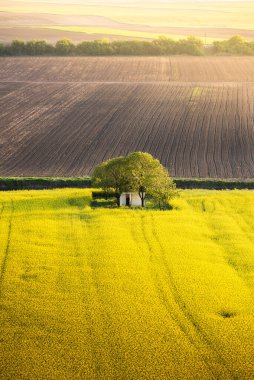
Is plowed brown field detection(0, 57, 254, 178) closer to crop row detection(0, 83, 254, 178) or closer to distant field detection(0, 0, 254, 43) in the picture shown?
crop row detection(0, 83, 254, 178)

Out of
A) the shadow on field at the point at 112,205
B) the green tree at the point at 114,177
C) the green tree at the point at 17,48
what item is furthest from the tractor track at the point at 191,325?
the green tree at the point at 17,48

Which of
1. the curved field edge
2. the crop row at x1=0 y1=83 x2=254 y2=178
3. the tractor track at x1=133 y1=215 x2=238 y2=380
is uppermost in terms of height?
the tractor track at x1=133 y1=215 x2=238 y2=380

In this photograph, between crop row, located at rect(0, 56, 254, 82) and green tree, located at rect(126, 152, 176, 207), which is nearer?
green tree, located at rect(126, 152, 176, 207)

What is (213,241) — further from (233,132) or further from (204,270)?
(233,132)

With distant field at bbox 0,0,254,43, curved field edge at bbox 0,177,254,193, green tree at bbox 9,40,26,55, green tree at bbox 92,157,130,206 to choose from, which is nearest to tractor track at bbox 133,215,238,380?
green tree at bbox 92,157,130,206

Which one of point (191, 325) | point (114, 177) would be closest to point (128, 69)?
point (114, 177)

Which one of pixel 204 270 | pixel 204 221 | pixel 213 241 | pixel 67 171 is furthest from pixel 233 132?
pixel 204 270

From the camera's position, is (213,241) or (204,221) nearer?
(213,241)

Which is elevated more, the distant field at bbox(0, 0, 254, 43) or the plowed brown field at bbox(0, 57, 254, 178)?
the distant field at bbox(0, 0, 254, 43)
